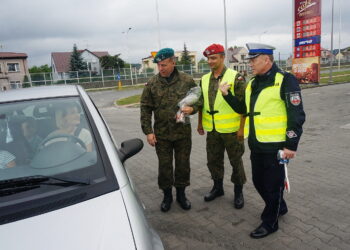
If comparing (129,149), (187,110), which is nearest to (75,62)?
(187,110)

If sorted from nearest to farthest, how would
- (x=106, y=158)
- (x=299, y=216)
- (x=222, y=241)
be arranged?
(x=106, y=158) < (x=222, y=241) < (x=299, y=216)

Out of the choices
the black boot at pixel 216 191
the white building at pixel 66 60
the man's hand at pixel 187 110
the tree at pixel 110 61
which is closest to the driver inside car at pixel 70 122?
the man's hand at pixel 187 110

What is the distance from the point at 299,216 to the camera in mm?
3227

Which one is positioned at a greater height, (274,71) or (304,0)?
(304,0)

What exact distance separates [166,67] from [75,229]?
94.2 inches

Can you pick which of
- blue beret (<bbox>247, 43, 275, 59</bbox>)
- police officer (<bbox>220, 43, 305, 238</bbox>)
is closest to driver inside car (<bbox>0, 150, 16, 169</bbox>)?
police officer (<bbox>220, 43, 305, 238</bbox>)

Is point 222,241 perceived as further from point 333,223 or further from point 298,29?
point 298,29

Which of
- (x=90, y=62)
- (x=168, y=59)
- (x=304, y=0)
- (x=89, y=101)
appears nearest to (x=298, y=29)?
(x=304, y=0)

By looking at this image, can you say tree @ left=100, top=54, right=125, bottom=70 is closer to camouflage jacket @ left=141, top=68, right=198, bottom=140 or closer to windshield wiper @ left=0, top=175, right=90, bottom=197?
camouflage jacket @ left=141, top=68, right=198, bottom=140

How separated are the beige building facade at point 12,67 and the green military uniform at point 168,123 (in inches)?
1854

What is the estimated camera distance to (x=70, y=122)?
232 centimetres

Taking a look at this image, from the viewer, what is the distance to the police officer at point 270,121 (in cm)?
253

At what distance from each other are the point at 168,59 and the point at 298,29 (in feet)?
58.7

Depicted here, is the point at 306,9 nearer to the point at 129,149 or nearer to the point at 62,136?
the point at 129,149
